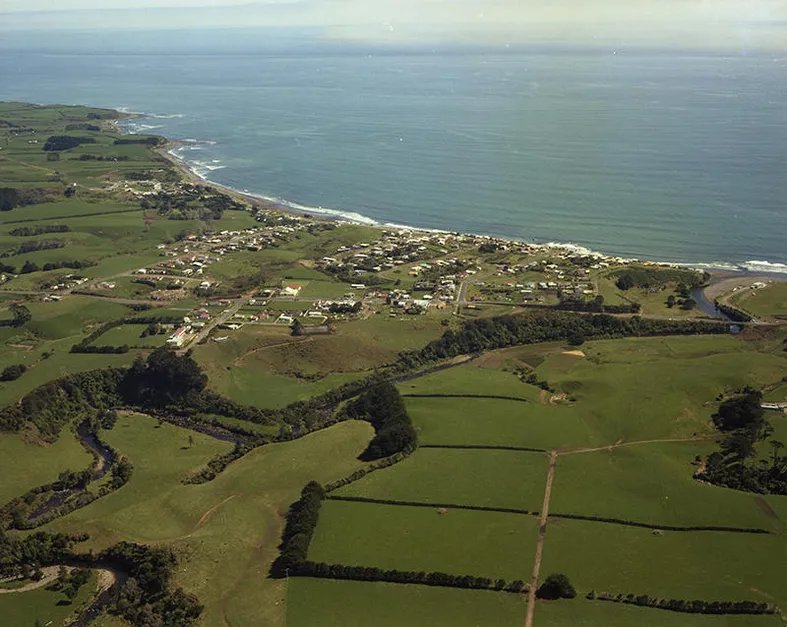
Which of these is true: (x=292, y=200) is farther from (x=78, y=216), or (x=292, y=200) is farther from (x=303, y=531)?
(x=303, y=531)

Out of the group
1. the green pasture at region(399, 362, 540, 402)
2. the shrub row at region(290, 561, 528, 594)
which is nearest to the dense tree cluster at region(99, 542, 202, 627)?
the shrub row at region(290, 561, 528, 594)

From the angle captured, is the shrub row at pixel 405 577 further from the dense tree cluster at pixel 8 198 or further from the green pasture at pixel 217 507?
the dense tree cluster at pixel 8 198

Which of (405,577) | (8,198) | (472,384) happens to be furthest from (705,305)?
(8,198)

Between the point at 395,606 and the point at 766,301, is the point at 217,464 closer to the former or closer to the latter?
the point at 395,606

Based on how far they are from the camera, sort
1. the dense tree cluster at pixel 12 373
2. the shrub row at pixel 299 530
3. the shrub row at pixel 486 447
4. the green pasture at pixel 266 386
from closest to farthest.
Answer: the shrub row at pixel 299 530 → the shrub row at pixel 486 447 → the green pasture at pixel 266 386 → the dense tree cluster at pixel 12 373

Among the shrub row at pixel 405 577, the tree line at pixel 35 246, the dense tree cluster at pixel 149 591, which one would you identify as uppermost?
the tree line at pixel 35 246

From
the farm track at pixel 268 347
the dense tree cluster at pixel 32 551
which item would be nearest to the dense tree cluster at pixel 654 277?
the farm track at pixel 268 347
